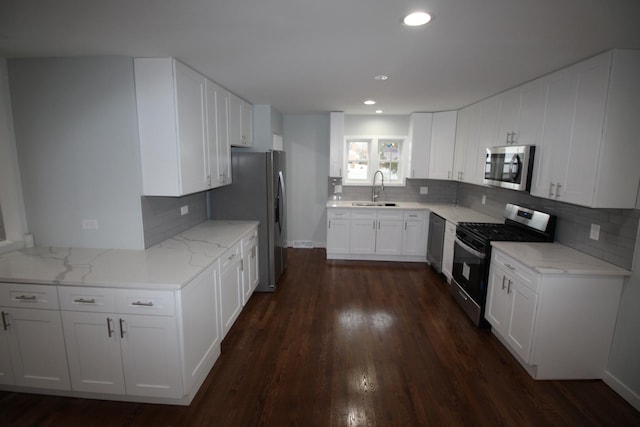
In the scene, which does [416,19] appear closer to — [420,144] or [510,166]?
[510,166]

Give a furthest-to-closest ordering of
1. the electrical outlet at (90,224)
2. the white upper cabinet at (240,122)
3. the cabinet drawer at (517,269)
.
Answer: the white upper cabinet at (240,122)
the electrical outlet at (90,224)
the cabinet drawer at (517,269)

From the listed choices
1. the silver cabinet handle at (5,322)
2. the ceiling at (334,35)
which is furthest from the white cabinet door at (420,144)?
the silver cabinet handle at (5,322)

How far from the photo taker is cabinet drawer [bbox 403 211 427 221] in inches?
199

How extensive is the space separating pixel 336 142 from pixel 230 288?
3.23m

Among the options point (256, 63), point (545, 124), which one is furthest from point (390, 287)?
point (256, 63)

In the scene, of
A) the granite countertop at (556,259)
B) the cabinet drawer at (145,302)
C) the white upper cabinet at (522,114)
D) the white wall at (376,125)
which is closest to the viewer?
the cabinet drawer at (145,302)

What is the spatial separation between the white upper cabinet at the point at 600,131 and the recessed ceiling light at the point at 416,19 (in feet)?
4.99

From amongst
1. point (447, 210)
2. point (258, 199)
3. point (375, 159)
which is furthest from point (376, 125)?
point (258, 199)

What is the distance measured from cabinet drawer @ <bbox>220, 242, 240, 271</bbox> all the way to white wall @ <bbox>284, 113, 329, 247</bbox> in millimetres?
2741

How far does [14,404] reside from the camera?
7.05 ft

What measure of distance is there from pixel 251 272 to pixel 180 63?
7.45 feet

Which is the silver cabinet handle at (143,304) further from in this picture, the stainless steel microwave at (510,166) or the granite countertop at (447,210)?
the granite countertop at (447,210)

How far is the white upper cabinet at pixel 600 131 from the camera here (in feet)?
7.18

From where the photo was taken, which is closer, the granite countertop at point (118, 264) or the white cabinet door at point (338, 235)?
the granite countertop at point (118, 264)
